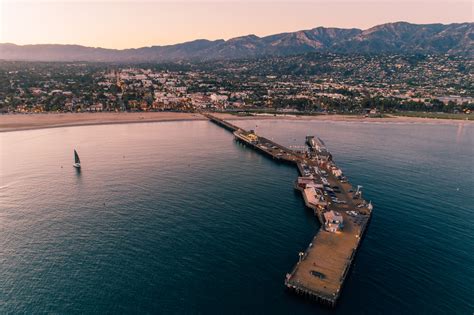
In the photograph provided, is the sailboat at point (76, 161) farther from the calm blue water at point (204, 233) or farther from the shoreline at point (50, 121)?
the shoreline at point (50, 121)

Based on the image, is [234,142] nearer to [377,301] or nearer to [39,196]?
[39,196]

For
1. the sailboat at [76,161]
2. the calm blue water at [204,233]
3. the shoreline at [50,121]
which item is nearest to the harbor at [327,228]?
the calm blue water at [204,233]

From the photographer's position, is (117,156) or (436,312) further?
(117,156)

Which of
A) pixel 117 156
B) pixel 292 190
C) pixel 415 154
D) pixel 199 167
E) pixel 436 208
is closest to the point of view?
pixel 436 208

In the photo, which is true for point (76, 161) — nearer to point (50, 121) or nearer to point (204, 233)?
point (204, 233)

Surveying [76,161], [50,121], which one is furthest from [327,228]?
[50,121]

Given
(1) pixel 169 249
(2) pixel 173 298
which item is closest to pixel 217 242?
(1) pixel 169 249

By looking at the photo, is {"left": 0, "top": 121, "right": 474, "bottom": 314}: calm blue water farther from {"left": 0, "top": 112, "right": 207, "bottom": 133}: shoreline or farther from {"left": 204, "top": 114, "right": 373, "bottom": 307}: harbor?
{"left": 0, "top": 112, "right": 207, "bottom": 133}: shoreline

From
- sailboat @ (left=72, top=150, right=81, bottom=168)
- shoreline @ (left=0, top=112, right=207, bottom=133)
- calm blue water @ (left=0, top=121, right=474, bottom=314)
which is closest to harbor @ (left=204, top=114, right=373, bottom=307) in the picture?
calm blue water @ (left=0, top=121, right=474, bottom=314)
